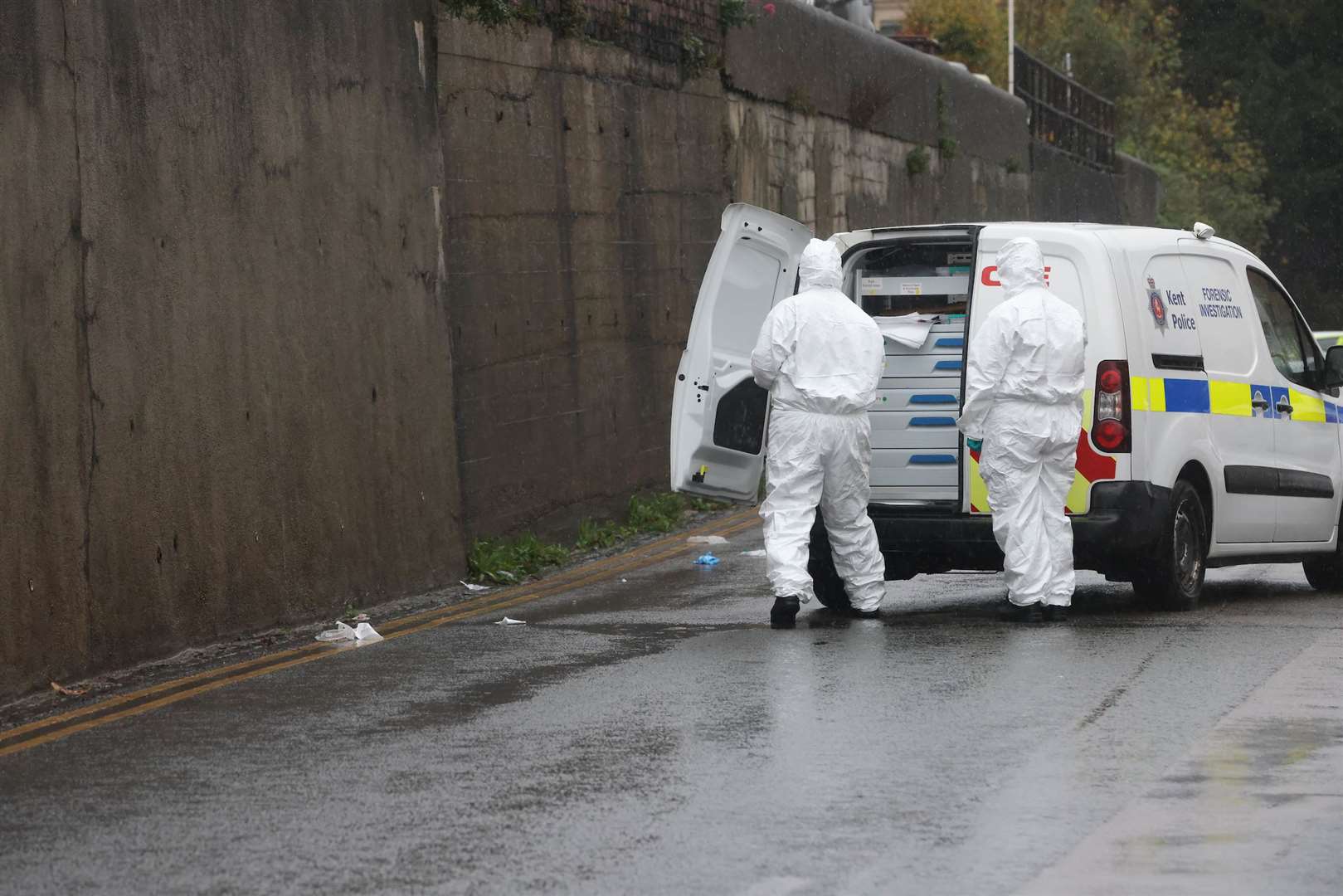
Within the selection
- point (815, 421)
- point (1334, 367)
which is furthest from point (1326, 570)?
point (815, 421)

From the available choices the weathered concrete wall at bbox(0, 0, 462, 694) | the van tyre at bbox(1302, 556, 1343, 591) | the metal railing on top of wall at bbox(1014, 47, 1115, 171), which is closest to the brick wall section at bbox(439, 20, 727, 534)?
the weathered concrete wall at bbox(0, 0, 462, 694)

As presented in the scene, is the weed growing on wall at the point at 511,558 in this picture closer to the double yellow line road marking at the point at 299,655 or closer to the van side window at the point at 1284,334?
the double yellow line road marking at the point at 299,655

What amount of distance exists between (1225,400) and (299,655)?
14.9ft

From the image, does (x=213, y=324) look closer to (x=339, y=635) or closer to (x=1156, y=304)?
(x=339, y=635)

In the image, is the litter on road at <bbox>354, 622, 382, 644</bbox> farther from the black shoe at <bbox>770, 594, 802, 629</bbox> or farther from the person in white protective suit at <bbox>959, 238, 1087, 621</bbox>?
the person in white protective suit at <bbox>959, 238, 1087, 621</bbox>

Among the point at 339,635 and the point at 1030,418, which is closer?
the point at 1030,418

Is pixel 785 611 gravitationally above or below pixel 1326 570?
above

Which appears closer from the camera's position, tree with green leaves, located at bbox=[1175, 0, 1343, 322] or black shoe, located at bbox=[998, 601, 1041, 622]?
black shoe, located at bbox=[998, 601, 1041, 622]

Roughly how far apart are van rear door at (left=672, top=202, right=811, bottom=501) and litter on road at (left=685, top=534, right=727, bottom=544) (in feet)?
11.5

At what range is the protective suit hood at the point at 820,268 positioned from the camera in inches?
394

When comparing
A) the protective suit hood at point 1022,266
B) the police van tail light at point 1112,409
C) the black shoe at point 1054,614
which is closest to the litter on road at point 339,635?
the black shoe at point 1054,614

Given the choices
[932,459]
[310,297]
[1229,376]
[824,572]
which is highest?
[310,297]

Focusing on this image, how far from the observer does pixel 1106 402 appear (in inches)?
385

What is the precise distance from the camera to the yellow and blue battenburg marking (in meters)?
9.83
